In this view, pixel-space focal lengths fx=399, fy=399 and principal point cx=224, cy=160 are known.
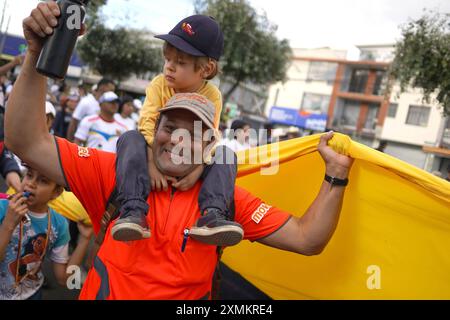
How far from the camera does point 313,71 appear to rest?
41.2 m

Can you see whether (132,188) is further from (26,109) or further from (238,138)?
(238,138)

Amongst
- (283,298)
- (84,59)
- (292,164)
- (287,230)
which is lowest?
(283,298)

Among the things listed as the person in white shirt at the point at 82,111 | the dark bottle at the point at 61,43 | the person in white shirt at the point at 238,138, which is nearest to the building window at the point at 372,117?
the person in white shirt at the point at 238,138

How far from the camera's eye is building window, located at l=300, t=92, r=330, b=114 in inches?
1603

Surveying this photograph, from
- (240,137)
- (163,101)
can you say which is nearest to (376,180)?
(163,101)

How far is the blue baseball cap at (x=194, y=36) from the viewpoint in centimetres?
207

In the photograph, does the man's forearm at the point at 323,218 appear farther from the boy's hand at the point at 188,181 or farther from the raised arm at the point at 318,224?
the boy's hand at the point at 188,181

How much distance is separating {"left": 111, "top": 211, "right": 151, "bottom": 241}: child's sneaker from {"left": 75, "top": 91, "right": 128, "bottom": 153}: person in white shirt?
153 inches

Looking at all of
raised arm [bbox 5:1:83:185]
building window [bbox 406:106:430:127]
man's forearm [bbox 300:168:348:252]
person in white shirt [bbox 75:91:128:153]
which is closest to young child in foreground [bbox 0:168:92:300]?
raised arm [bbox 5:1:83:185]

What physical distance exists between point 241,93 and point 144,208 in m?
41.7

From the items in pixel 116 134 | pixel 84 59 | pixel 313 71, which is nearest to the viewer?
pixel 116 134

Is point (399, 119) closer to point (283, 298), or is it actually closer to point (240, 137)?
point (240, 137)

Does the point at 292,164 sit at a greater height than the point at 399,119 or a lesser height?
lesser

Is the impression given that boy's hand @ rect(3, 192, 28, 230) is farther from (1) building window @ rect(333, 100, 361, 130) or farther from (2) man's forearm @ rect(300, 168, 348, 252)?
(1) building window @ rect(333, 100, 361, 130)
